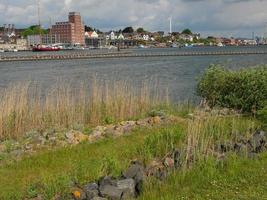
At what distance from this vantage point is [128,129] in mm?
13430

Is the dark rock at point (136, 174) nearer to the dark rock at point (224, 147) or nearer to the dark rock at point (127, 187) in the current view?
the dark rock at point (127, 187)

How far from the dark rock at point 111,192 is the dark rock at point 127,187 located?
0.09 metres

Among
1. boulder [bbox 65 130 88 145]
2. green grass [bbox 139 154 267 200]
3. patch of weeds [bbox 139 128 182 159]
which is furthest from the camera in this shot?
boulder [bbox 65 130 88 145]

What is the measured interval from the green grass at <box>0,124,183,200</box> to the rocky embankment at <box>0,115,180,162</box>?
22.9 inches

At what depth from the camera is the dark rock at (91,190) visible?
7.64 metres

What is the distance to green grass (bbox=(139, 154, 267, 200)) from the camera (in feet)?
24.4

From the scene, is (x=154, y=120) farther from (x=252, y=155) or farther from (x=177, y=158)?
(x=177, y=158)

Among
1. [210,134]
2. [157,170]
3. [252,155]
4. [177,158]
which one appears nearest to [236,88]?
[210,134]

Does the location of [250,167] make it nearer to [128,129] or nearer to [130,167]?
[130,167]

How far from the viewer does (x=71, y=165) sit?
966cm

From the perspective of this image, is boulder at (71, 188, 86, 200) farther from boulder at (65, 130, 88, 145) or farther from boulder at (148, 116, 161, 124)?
boulder at (148, 116, 161, 124)

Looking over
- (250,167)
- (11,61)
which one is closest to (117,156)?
(250,167)

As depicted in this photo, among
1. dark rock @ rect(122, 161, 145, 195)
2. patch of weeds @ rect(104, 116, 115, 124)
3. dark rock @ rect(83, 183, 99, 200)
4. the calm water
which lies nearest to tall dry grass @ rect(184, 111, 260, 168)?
dark rock @ rect(122, 161, 145, 195)

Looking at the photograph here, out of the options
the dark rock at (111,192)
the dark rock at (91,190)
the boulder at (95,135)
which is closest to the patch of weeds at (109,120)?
the boulder at (95,135)
